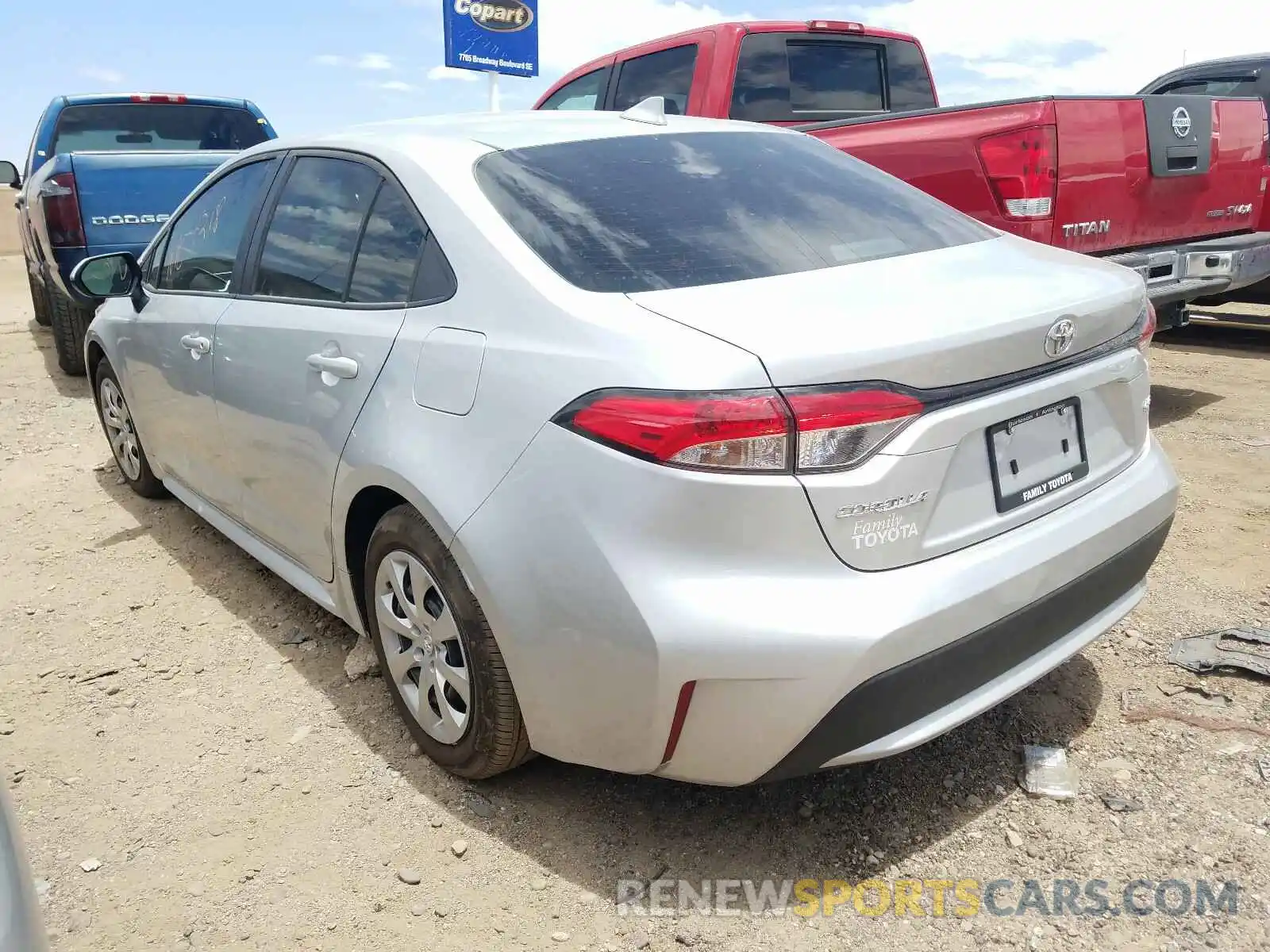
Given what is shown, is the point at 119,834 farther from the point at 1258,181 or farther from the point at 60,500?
the point at 1258,181

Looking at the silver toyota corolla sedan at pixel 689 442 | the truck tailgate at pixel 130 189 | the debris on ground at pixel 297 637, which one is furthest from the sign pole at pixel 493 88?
the debris on ground at pixel 297 637

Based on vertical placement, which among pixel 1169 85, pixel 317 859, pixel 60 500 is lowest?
pixel 317 859

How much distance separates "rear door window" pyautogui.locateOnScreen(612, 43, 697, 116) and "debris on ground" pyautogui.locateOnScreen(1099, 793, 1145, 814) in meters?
4.61

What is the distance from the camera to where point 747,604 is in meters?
1.88

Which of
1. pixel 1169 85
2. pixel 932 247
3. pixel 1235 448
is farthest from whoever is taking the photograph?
pixel 1169 85

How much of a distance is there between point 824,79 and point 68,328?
5469mm

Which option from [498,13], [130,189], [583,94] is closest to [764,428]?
[583,94]

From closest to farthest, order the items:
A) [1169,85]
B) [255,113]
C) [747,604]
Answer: [747,604] < [1169,85] < [255,113]

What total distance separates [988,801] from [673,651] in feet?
3.48

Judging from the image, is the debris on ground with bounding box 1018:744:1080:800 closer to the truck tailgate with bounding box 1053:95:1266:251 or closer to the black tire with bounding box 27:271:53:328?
the truck tailgate with bounding box 1053:95:1266:251

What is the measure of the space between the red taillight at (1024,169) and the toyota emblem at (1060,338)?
7.40ft

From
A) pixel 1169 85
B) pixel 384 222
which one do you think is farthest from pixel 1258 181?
pixel 384 222

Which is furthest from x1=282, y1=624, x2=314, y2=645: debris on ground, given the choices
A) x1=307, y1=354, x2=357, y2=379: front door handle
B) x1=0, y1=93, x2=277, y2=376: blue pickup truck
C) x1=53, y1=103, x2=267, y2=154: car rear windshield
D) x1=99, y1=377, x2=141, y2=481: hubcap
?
x1=53, y1=103, x2=267, y2=154: car rear windshield
